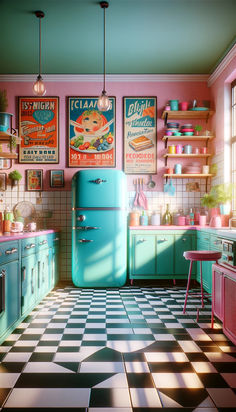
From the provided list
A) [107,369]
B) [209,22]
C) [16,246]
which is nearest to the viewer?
[107,369]

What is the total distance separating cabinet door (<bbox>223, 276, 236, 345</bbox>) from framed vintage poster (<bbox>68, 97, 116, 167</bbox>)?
11.0 ft

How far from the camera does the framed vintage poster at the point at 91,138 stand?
5.67 metres

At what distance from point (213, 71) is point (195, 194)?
2.10 m

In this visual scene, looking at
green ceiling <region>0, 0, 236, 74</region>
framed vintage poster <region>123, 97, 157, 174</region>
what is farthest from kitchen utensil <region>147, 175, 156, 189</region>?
green ceiling <region>0, 0, 236, 74</region>

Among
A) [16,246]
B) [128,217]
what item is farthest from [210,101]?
[16,246]

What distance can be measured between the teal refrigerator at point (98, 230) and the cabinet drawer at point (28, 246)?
1.14 m

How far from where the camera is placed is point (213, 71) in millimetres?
5457

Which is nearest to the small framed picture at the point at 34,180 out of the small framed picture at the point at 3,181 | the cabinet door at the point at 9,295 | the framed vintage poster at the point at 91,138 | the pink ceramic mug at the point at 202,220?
the small framed picture at the point at 3,181

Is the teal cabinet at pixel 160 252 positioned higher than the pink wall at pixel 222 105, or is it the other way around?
the pink wall at pixel 222 105

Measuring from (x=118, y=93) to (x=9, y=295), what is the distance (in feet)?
13.3

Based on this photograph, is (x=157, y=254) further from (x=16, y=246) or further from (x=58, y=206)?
(x=16, y=246)

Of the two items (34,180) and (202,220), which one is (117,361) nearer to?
(202,220)

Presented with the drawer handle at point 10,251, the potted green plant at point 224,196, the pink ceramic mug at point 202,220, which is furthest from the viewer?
the pink ceramic mug at point 202,220

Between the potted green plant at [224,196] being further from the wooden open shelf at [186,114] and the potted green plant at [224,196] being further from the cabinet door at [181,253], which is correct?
the wooden open shelf at [186,114]
